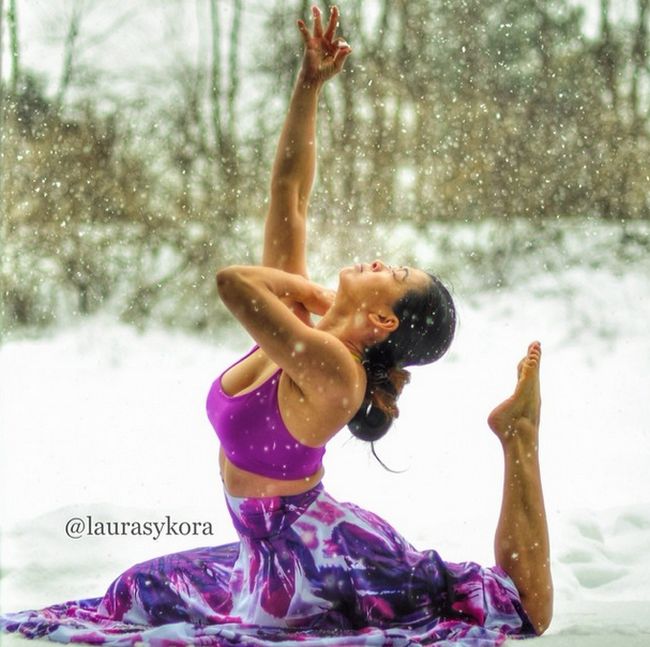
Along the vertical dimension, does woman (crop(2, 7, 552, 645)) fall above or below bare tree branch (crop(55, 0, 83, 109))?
below

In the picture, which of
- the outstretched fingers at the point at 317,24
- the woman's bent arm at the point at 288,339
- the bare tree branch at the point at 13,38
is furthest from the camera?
the bare tree branch at the point at 13,38

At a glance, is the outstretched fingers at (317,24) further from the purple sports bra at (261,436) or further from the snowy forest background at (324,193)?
the snowy forest background at (324,193)

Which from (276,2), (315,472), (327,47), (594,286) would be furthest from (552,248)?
(315,472)

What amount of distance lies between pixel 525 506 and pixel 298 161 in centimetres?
44

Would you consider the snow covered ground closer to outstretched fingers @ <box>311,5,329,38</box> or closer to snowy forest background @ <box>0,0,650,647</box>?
snowy forest background @ <box>0,0,650,647</box>

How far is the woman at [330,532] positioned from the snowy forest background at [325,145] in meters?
1.05

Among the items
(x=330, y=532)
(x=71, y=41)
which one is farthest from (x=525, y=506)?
(x=71, y=41)

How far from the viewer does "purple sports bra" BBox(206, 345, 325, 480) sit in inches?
38.7

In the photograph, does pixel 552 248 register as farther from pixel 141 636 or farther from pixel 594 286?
pixel 141 636

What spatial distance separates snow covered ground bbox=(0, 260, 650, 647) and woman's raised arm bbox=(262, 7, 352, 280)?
0.62m

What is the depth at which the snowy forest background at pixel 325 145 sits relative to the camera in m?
2.12

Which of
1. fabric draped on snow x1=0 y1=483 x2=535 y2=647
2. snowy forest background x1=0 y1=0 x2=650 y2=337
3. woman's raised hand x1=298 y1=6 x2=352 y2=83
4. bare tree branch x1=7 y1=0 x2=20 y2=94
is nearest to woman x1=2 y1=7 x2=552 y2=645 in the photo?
fabric draped on snow x1=0 y1=483 x2=535 y2=647

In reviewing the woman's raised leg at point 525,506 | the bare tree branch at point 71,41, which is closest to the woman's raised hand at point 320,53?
the woman's raised leg at point 525,506

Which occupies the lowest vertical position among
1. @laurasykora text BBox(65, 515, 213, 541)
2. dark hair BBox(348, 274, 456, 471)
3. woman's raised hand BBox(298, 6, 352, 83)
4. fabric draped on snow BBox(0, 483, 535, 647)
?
@laurasykora text BBox(65, 515, 213, 541)
